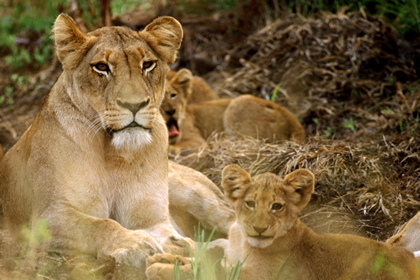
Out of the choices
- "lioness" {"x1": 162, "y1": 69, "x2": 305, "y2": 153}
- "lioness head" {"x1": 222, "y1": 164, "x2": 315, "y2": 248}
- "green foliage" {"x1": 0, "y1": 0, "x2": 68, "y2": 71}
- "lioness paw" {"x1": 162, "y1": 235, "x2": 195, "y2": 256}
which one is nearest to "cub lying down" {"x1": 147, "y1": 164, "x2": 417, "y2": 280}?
"lioness head" {"x1": 222, "y1": 164, "x2": 315, "y2": 248}

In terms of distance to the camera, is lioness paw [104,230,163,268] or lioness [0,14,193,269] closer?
lioness paw [104,230,163,268]

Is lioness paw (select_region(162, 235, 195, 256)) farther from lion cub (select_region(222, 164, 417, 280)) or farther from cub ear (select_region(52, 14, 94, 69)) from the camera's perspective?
cub ear (select_region(52, 14, 94, 69))

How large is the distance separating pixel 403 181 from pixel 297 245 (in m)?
1.98

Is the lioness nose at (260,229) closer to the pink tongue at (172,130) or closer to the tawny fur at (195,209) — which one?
the tawny fur at (195,209)

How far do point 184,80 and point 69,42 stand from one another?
3.91 m

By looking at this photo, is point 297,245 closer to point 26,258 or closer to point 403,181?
point 26,258

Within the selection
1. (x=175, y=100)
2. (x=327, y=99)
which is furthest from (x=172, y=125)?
(x=327, y=99)

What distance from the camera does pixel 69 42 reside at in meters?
4.07

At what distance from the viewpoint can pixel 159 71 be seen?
4148 millimetres

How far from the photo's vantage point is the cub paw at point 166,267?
334 cm

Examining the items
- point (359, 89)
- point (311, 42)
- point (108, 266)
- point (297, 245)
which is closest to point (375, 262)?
point (297, 245)

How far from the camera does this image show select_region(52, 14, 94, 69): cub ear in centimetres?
405

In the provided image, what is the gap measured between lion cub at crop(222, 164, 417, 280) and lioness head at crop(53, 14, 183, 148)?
0.63 meters

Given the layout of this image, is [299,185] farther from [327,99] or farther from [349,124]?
[327,99]
